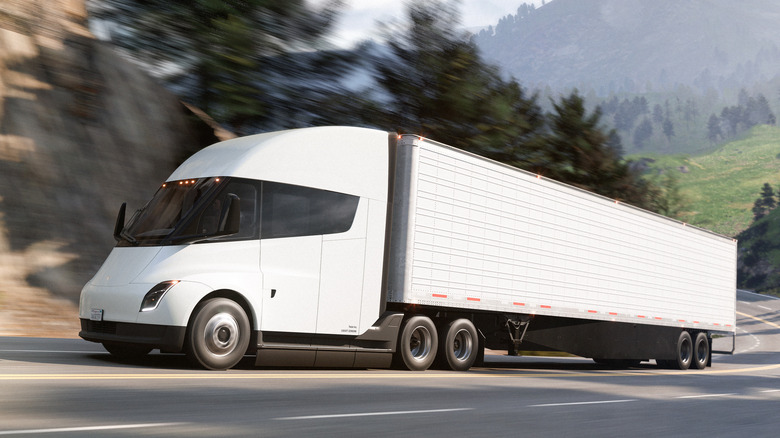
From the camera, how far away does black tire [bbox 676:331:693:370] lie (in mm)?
19906

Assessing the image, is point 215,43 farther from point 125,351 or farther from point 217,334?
point 217,334

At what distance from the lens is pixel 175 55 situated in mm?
20453

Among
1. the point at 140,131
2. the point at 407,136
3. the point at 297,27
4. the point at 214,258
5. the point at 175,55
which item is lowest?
the point at 214,258

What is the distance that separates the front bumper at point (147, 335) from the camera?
944cm

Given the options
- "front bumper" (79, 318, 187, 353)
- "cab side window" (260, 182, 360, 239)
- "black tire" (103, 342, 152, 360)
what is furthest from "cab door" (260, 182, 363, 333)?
"black tire" (103, 342, 152, 360)

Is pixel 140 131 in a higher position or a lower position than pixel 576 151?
lower

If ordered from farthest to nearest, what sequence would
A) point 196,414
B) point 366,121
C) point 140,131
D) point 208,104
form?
point 366,121
point 140,131
point 208,104
point 196,414

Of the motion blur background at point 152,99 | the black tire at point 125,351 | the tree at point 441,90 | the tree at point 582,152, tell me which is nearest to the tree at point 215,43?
the motion blur background at point 152,99

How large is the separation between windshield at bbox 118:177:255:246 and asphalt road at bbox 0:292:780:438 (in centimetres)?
162

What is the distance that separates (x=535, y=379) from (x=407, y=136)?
4276mm

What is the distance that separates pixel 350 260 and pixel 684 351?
1219cm

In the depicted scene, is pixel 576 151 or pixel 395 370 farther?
pixel 576 151

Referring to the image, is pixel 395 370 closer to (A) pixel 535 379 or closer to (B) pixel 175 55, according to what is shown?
(A) pixel 535 379

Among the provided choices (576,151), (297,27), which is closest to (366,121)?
(297,27)
